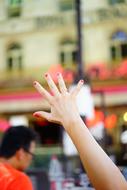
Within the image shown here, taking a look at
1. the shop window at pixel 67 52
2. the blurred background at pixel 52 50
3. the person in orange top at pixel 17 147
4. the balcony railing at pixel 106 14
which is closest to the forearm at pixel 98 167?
the person in orange top at pixel 17 147

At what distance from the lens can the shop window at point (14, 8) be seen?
16.0 meters

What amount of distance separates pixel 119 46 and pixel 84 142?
14903mm

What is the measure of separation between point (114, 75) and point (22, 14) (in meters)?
3.86

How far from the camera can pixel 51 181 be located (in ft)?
14.5

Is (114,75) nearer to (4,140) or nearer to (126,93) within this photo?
(126,93)

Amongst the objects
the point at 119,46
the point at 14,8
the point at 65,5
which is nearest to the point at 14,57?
the point at 14,8

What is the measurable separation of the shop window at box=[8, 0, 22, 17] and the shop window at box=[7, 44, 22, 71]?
1.20 meters

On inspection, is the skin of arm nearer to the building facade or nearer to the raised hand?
the raised hand

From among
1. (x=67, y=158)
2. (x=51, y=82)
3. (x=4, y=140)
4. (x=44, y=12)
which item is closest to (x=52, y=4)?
(x=44, y=12)

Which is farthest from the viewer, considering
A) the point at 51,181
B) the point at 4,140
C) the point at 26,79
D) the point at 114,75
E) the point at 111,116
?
the point at 26,79

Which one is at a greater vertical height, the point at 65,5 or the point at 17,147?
the point at 65,5

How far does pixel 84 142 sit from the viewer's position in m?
1.48

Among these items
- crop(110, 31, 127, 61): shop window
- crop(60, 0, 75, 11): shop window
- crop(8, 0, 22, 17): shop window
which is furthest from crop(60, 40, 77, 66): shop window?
crop(8, 0, 22, 17): shop window

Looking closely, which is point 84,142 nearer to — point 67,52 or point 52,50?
point 67,52
